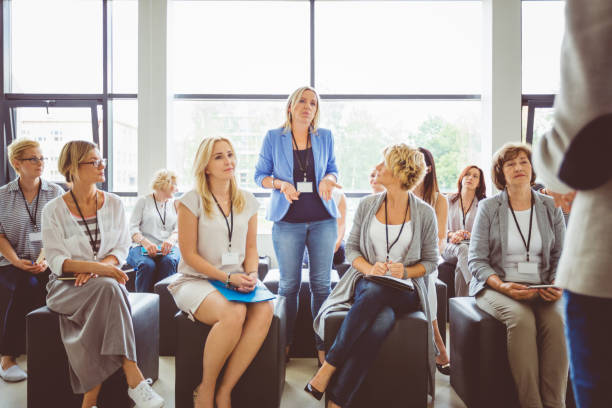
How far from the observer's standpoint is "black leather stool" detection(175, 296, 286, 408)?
6.93ft

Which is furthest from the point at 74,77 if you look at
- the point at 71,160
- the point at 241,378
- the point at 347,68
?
the point at 241,378

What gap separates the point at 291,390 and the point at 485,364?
1120 mm

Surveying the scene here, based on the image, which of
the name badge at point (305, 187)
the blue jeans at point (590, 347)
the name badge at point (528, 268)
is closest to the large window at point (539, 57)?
the name badge at point (528, 268)

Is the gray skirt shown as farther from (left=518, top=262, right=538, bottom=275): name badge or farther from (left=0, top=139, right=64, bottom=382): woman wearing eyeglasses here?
(left=518, top=262, right=538, bottom=275): name badge

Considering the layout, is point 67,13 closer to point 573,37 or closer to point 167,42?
point 167,42

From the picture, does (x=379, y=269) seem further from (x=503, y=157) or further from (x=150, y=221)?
(x=150, y=221)

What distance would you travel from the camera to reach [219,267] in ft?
7.75

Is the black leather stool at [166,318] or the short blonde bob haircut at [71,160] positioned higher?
the short blonde bob haircut at [71,160]

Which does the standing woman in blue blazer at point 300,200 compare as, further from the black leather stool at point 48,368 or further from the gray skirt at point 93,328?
the black leather stool at point 48,368

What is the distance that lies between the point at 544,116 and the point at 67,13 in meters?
6.63

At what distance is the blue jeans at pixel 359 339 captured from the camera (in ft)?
6.68

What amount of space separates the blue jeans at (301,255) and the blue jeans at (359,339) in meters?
0.61

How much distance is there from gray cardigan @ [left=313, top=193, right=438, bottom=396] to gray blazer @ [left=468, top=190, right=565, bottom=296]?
0.82ft

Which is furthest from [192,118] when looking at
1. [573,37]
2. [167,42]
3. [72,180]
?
[573,37]
